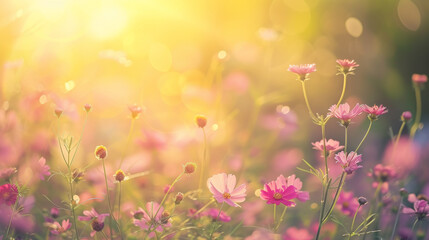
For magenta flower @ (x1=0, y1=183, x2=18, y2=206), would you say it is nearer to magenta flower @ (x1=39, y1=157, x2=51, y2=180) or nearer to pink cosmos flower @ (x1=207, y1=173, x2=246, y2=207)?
magenta flower @ (x1=39, y1=157, x2=51, y2=180)

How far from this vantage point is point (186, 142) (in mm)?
1357

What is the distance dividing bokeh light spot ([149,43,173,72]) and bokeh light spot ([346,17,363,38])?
97 centimetres

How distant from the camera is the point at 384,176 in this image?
93 cm

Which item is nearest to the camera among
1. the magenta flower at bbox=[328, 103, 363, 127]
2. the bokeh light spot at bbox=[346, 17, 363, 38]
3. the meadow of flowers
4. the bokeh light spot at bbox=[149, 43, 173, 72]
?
the magenta flower at bbox=[328, 103, 363, 127]

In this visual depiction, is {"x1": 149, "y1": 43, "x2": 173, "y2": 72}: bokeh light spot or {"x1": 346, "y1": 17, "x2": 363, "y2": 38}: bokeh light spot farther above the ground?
{"x1": 346, "y1": 17, "x2": 363, "y2": 38}: bokeh light spot

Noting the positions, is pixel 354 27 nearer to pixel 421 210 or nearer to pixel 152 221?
pixel 421 210

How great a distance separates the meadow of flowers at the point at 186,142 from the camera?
792mm

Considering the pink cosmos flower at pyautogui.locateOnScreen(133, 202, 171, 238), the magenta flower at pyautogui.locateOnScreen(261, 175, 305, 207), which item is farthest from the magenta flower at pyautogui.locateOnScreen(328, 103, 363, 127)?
the pink cosmos flower at pyautogui.locateOnScreen(133, 202, 171, 238)

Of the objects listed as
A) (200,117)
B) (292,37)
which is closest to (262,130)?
(292,37)

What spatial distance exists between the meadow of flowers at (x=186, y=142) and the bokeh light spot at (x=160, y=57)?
1 centimetres

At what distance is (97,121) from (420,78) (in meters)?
1.02

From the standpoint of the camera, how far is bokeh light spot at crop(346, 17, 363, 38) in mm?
2650

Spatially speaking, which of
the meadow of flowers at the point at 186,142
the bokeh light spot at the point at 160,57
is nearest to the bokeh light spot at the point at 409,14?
the meadow of flowers at the point at 186,142

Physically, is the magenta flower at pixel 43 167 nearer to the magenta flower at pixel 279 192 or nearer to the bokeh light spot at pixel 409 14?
the magenta flower at pixel 279 192
